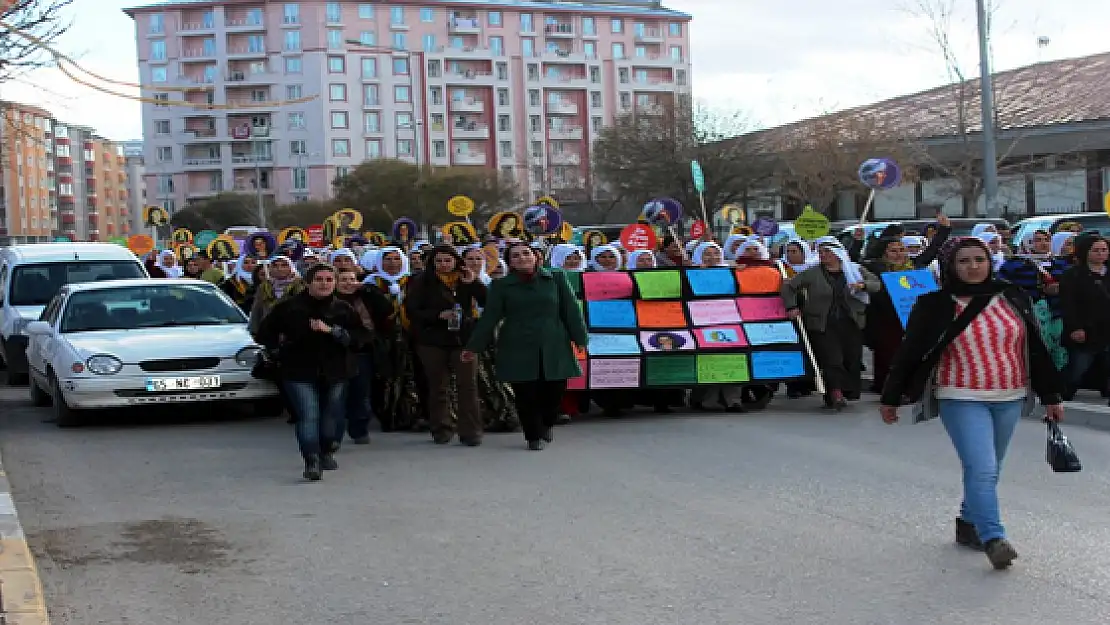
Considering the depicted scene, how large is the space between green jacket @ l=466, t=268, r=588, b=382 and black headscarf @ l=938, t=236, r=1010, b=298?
4613mm

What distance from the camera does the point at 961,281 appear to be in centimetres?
676

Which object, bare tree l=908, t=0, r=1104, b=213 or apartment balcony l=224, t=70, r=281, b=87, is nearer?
bare tree l=908, t=0, r=1104, b=213

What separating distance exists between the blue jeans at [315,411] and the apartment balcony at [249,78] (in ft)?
346

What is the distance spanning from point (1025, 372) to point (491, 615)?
108 inches

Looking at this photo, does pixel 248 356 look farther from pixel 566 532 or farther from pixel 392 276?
pixel 566 532

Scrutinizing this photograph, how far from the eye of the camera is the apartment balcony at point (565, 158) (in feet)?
325

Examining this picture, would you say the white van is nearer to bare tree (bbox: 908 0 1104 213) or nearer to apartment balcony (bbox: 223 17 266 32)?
bare tree (bbox: 908 0 1104 213)

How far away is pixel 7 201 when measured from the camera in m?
138

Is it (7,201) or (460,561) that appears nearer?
(460,561)

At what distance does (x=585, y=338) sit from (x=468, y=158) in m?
104

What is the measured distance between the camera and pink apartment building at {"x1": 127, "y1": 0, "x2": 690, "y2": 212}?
111 meters

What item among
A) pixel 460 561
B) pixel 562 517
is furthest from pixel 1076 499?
pixel 460 561

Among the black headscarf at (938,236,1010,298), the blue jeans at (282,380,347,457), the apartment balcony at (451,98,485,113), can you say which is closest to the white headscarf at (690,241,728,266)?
the blue jeans at (282,380,347,457)

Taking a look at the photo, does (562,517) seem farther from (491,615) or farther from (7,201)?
(7,201)
